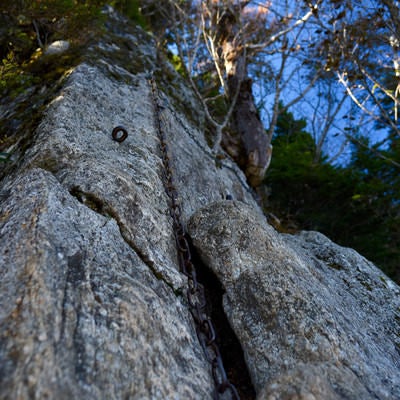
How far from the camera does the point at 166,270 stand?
2105 mm

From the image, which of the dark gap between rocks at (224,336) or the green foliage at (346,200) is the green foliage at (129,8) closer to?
the green foliage at (346,200)

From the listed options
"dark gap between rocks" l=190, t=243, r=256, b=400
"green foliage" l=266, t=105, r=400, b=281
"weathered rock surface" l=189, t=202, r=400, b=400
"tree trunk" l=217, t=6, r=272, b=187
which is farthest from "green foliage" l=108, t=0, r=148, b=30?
"dark gap between rocks" l=190, t=243, r=256, b=400

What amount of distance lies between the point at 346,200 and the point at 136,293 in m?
9.26

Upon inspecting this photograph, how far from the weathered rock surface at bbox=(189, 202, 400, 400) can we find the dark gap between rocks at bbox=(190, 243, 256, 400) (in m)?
0.17

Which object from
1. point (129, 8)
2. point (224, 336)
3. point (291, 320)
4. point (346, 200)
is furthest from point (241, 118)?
point (291, 320)

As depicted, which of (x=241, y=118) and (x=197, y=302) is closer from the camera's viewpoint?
(x=197, y=302)

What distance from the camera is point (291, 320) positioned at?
6.28 ft

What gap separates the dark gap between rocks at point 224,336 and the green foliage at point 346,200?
738 centimetres

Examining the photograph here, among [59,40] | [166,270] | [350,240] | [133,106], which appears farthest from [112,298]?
[350,240]

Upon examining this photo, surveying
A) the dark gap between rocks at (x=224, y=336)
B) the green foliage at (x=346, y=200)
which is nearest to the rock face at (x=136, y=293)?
the dark gap between rocks at (x=224, y=336)

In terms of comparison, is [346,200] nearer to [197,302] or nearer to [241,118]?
[241,118]

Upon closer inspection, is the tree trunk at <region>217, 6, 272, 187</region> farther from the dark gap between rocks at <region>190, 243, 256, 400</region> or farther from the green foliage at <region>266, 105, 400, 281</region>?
the dark gap between rocks at <region>190, 243, 256, 400</region>

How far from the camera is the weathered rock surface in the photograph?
158cm

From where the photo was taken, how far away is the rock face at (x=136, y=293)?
50.5 inches
